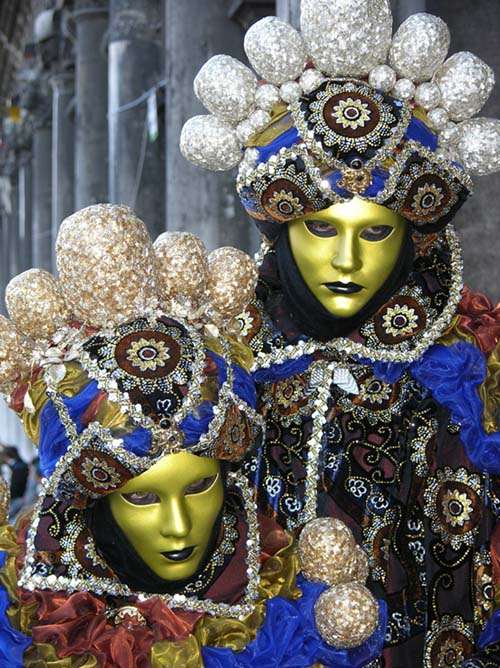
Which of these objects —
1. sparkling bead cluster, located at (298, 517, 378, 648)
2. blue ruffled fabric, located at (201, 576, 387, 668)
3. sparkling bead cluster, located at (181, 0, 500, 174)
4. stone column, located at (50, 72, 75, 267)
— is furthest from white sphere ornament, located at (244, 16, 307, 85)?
stone column, located at (50, 72, 75, 267)

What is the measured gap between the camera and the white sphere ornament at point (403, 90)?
2.91m

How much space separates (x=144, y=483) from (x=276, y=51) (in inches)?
42.2

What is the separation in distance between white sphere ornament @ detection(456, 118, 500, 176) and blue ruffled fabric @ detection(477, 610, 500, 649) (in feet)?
3.39

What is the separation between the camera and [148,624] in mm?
2514

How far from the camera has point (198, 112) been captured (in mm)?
6062

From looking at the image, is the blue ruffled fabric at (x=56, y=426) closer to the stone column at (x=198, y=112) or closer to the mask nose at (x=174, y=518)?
the mask nose at (x=174, y=518)

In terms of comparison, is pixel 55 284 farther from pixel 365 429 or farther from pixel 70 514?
pixel 365 429

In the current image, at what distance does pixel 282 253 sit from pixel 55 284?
2.27 ft

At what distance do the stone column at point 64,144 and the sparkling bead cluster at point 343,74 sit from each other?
9.28 metres

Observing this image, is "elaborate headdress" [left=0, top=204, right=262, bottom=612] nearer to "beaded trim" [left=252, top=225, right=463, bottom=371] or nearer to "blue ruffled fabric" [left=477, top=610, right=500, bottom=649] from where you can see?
"beaded trim" [left=252, top=225, right=463, bottom=371]

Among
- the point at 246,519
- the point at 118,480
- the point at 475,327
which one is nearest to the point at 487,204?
the point at 475,327

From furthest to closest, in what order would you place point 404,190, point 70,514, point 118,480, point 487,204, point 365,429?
point 487,204, point 365,429, point 404,190, point 70,514, point 118,480

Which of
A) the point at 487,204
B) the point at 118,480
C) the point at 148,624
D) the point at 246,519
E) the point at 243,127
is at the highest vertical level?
the point at 243,127

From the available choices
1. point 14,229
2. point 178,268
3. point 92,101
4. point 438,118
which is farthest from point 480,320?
point 14,229
